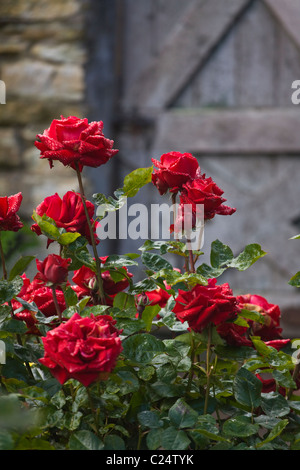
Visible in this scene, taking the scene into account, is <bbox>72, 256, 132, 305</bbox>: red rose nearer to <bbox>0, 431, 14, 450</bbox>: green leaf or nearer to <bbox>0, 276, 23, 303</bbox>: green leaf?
<bbox>0, 276, 23, 303</bbox>: green leaf

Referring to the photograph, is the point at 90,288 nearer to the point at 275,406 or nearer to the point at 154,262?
the point at 154,262

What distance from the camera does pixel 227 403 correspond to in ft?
2.60

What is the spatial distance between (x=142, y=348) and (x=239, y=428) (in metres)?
0.13

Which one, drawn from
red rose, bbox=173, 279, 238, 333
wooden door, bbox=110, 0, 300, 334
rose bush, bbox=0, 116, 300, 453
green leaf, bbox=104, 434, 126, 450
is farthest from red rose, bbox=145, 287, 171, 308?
wooden door, bbox=110, 0, 300, 334

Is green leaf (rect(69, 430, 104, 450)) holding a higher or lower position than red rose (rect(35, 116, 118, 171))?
lower

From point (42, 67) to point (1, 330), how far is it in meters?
1.98

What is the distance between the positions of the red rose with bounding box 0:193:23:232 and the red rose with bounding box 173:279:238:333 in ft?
0.71

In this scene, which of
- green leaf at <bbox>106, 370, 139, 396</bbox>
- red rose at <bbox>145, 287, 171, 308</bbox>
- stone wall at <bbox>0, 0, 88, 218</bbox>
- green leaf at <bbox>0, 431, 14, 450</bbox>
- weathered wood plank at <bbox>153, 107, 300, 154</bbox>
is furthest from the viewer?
weathered wood plank at <bbox>153, 107, 300, 154</bbox>

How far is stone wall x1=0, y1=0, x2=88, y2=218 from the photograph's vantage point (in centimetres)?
253

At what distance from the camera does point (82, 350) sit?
621 mm

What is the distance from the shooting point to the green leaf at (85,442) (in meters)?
0.64

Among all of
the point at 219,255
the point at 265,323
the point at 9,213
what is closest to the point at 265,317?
the point at 265,323
